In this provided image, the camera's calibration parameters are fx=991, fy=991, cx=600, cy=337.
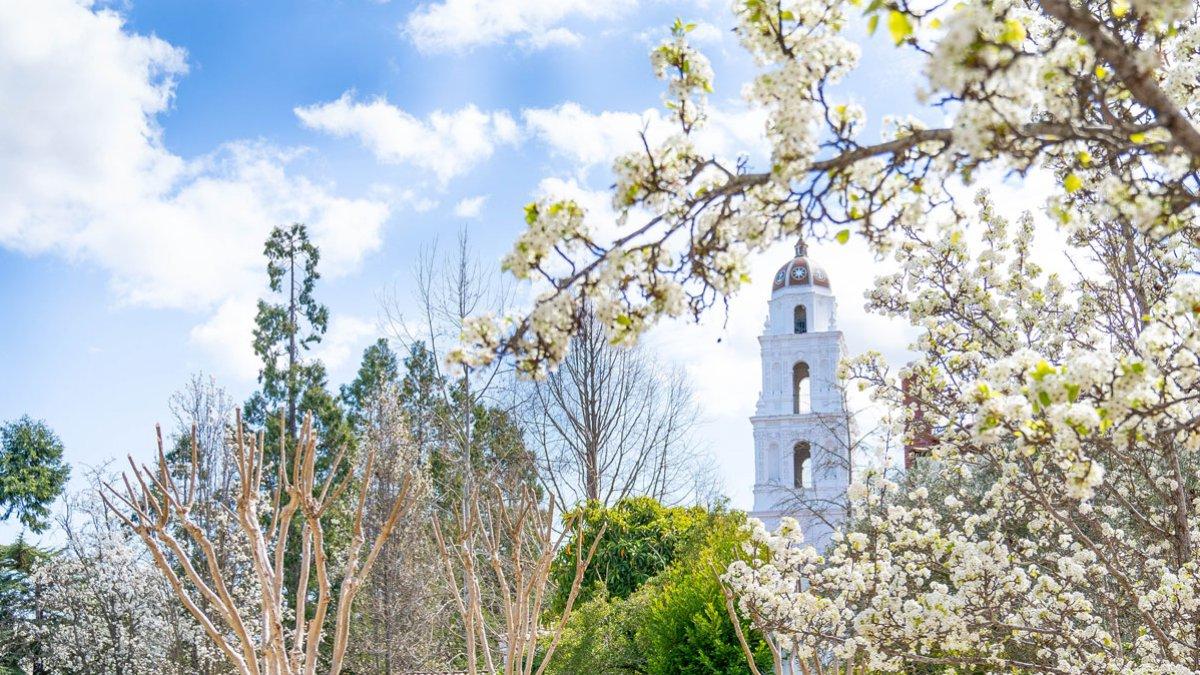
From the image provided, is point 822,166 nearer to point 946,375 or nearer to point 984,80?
point 984,80

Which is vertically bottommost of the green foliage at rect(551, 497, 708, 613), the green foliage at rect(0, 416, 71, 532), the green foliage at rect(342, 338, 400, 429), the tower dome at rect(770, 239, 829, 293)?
the green foliage at rect(551, 497, 708, 613)

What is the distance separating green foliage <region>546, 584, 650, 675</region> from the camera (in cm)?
1078

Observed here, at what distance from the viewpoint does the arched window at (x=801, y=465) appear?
933 inches

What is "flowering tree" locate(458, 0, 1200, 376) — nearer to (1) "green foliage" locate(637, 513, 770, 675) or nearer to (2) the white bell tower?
(1) "green foliage" locate(637, 513, 770, 675)

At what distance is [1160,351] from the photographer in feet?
8.54

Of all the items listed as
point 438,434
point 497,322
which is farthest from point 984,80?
point 438,434

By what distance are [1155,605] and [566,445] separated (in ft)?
43.2

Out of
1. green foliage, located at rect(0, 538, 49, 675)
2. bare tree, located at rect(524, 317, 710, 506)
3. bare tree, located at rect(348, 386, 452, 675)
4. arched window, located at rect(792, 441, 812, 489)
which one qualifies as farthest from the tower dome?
green foliage, located at rect(0, 538, 49, 675)

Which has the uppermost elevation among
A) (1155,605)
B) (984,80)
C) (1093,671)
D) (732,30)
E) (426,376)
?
(426,376)

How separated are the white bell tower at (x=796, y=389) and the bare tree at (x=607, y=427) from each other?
6.34m

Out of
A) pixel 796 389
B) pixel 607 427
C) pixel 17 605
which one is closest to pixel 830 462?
pixel 607 427

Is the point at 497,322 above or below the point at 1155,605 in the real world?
above

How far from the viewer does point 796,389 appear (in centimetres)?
2438

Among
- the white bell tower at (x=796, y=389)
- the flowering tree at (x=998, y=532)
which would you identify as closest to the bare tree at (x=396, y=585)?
the flowering tree at (x=998, y=532)
